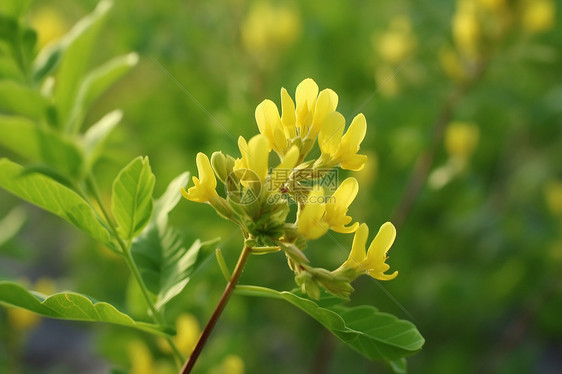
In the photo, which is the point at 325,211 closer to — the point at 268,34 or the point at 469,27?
the point at 469,27

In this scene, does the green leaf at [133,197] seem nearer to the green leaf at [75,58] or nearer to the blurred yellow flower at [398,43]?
the green leaf at [75,58]

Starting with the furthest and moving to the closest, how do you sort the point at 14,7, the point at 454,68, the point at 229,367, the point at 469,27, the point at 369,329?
the point at 454,68 → the point at 469,27 → the point at 229,367 → the point at 14,7 → the point at 369,329

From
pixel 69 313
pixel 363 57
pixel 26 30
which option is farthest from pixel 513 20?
pixel 69 313

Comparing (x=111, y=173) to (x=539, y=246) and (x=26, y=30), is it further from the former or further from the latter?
(x=539, y=246)

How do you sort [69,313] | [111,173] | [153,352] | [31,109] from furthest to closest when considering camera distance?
[111,173] < [153,352] < [31,109] < [69,313]

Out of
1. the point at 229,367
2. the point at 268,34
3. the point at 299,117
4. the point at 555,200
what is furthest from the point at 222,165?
the point at 555,200

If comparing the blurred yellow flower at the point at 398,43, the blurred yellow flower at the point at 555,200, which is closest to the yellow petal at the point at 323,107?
the blurred yellow flower at the point at 398,43
